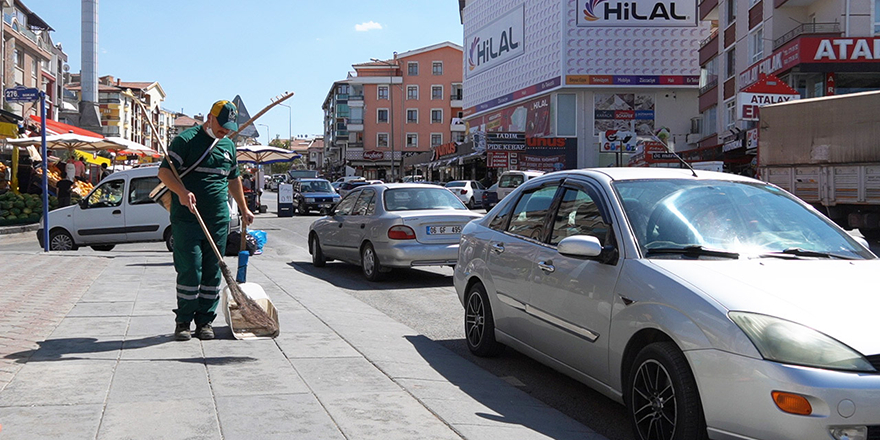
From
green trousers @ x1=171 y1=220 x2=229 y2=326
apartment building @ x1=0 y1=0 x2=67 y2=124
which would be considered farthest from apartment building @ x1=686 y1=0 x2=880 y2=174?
apartment building @ x1=0 y1=0 x2=67 y2=124

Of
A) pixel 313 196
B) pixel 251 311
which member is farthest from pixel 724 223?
pixel 313 196

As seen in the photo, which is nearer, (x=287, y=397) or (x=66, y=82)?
(x=287, y=397)

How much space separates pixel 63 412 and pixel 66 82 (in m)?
105

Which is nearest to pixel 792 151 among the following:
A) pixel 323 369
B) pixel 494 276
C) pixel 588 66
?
pixel 494 276

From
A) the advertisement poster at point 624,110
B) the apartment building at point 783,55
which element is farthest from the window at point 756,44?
the advertisement poster at point 624,110

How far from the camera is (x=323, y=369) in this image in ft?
17.6

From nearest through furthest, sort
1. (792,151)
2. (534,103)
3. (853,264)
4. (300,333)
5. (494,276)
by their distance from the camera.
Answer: (853,264), (494,276), (300,333), (792,151), (534,103)

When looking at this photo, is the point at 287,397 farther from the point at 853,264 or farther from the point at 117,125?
the point at 117,125

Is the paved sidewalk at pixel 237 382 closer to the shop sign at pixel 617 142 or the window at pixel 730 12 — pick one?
the shop sign at pixel 617 142

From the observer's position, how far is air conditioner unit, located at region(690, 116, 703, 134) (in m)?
54.1

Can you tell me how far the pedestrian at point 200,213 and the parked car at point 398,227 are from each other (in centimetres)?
508

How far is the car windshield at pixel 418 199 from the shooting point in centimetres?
1170

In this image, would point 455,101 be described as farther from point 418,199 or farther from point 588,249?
point 588,249

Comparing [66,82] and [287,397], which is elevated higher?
[66,82]
